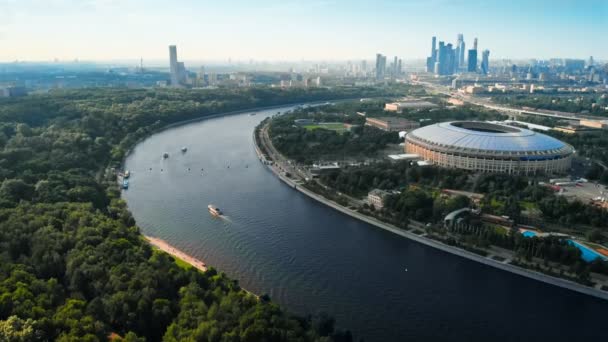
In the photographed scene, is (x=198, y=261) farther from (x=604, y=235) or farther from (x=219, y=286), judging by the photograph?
(x=604, y=235)

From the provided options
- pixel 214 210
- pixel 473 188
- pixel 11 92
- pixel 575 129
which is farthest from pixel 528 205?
pixel 11 92

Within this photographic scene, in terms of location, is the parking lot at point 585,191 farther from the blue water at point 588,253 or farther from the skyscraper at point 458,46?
the skyscraper at point 458,46

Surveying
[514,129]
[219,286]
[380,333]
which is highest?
[514,129]

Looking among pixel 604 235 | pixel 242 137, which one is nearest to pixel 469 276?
pixel 604 235

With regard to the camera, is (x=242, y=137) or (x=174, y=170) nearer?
(x=174, y=170)

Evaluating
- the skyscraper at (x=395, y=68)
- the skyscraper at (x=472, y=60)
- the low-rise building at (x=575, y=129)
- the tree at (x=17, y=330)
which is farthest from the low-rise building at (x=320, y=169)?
the skyscraper at (x=472, y=60)

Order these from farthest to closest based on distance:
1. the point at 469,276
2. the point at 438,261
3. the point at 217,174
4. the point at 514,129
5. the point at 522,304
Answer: the point at 514,129, the point at 217,174, the point at 438,261, the point at 469,276, the point at 522,304

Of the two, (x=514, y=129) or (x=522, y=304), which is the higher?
(x=514, y=129)
